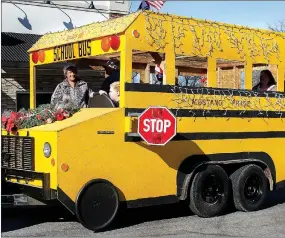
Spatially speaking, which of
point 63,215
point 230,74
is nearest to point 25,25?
point 230,74

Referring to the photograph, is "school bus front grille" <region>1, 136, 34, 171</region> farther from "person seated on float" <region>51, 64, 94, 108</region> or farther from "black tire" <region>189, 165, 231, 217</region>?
"black tire" <region>189, 165, 231, 217</region>

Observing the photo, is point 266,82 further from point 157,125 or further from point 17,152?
point 17,152

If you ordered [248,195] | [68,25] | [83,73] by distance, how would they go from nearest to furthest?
[248,195] → [83,73] → [68,25]

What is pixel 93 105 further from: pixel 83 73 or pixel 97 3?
pixel 97 3

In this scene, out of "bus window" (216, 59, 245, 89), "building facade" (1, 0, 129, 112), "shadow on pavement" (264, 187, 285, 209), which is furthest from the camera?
"building facade" (1, 0, 129, 112)

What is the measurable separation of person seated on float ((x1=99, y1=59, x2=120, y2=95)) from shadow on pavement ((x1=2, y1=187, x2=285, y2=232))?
1856mm

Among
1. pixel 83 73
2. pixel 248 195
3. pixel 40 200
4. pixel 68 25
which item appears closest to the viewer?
pixel 40 200

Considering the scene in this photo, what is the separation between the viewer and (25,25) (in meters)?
17.1

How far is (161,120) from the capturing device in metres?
7.23

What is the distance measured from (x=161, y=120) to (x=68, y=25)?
11.4 metres

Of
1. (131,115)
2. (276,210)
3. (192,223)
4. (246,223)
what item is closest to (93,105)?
(131,115)

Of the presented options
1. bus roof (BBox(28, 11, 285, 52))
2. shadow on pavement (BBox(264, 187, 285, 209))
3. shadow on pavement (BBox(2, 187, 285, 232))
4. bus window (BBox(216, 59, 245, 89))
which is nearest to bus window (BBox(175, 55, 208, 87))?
bus window (BBox(216, 59, 245, 89))

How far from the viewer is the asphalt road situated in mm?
7203

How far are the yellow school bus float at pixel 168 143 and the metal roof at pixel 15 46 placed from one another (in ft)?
21.0
